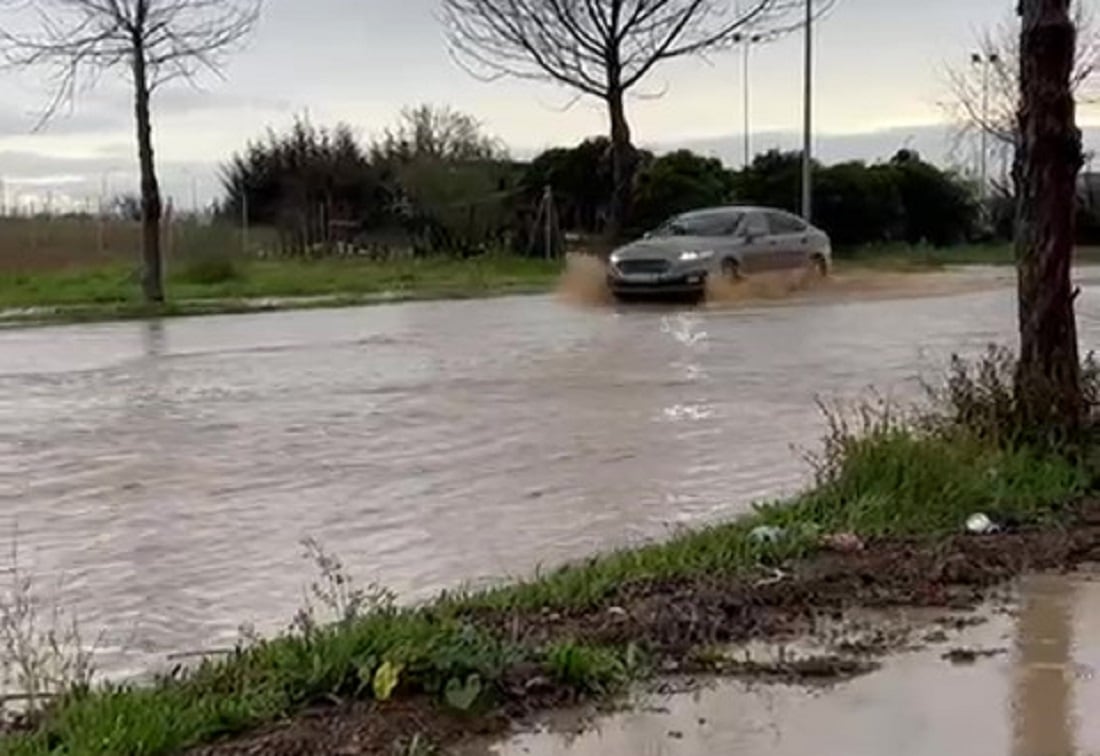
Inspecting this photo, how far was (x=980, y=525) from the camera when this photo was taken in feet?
24.7

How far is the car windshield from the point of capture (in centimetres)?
2834

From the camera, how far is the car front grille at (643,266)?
27.2m

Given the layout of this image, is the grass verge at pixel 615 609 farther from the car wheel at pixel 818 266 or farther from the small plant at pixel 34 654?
the car wheel at pixel 818 266

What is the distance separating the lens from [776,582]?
648 centimetres

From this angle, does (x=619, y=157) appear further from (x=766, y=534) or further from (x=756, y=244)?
(x=766, y=534)

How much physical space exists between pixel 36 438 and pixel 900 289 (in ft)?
76.4

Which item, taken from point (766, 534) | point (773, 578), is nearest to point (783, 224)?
point (766, 534)

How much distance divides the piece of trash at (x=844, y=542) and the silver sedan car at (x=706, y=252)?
2001 cm

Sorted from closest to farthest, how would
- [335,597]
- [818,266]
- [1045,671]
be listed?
1. [1045,671]
2. [335,597]
3. [818,266]

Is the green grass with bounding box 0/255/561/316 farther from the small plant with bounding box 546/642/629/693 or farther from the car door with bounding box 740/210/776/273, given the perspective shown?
the small plant with bounding box 546/642/629/693

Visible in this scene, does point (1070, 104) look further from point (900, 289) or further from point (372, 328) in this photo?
point (900, 289)

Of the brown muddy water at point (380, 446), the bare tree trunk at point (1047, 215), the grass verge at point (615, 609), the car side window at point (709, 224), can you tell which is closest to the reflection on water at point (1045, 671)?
the grass verge at point (615, 609)

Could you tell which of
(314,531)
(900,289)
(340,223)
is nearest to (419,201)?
(340,223)

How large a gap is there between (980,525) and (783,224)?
22790 mm
